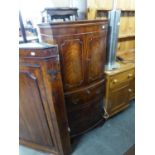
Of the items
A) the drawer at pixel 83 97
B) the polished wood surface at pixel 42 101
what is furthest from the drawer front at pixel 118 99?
the polished wood surface at pixel 42 101

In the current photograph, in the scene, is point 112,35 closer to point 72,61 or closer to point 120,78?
point 120,78

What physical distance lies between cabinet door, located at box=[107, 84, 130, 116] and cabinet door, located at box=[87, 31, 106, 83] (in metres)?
0.42

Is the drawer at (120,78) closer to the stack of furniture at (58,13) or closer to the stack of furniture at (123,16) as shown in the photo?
the stack of furniture at (123,16)

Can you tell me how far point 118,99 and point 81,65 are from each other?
0.95m

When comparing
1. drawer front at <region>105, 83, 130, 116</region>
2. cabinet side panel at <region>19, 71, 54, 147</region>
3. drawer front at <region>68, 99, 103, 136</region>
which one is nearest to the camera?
cabinet side panel at <region>19, 71, 54, 147</region>

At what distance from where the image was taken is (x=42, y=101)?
54.7 inches

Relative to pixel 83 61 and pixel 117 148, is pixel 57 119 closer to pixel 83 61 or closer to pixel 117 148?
pixel 83 61

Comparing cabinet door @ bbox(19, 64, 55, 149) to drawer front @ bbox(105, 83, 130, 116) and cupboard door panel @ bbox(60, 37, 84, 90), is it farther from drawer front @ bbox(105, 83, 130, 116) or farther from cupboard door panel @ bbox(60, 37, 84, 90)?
drawer front @ bbox(105, 83, 130, 116)

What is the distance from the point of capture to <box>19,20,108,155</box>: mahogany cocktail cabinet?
1.25 meters

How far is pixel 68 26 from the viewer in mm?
1413

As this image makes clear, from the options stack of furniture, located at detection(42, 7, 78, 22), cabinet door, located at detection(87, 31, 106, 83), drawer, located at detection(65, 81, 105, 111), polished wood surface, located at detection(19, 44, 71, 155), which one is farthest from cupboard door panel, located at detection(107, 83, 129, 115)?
stack of furniture, located at detection(42, 7, 78, 22)

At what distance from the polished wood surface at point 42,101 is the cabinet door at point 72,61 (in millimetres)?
224

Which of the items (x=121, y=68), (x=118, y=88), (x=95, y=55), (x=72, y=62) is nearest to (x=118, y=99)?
(x=118, y=88)
